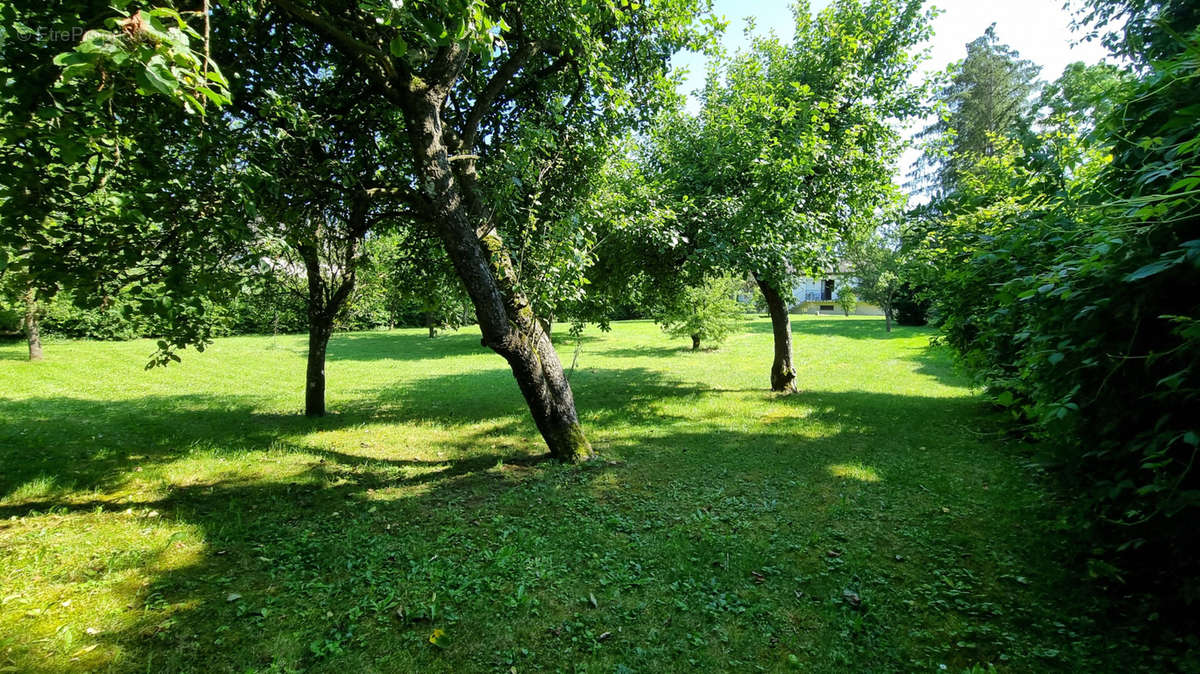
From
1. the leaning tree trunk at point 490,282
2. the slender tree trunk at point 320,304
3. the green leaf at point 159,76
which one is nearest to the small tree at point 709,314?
the slender tree trunk at point 320,304

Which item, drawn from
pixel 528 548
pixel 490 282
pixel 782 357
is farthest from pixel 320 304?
pixel 782 357

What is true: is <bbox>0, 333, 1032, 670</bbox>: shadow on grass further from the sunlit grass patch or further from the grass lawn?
the sunlit grass patch

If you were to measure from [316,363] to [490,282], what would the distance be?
18.8 ft

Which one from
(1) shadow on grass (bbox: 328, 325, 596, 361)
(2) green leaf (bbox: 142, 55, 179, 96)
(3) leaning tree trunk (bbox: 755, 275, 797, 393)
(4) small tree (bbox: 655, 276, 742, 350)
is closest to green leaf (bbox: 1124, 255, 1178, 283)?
(2) green leaf (bbox: 142, 55, 179, 96)

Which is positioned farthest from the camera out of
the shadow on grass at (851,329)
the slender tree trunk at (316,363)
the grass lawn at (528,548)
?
the shadow on grass at (851,329)

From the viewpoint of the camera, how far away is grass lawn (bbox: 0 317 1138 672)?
9.04 feet

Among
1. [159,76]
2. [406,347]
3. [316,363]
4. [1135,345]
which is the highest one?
[159,76]

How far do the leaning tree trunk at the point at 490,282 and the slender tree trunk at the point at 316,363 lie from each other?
15.0 feet

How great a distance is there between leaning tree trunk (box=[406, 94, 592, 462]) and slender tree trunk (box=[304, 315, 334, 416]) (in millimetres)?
4567

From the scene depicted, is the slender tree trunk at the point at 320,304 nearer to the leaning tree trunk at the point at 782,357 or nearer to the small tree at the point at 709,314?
the leaning tree trunk at the point at 782,357

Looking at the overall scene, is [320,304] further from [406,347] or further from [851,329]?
[851,329]

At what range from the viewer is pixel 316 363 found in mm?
9000

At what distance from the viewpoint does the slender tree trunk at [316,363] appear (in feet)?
28.3

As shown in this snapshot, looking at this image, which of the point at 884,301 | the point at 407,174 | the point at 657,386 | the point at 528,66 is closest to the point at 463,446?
the point at 407,174
